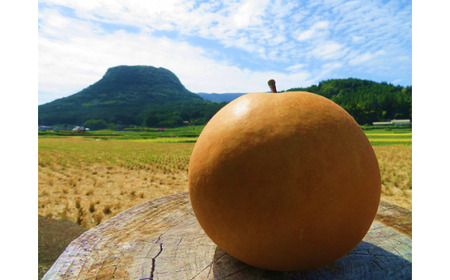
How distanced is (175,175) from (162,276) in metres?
12.8

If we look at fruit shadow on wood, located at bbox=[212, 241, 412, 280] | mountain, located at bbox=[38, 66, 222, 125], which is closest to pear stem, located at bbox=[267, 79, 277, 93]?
fruit shadow on wood, located at bbox=[212, 241, 412, 280]

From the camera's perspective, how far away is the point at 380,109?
91375 millimetres

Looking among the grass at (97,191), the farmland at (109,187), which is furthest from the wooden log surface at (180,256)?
the farmland at (109,187)

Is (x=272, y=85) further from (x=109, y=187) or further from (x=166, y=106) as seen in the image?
(x=166, y=106)

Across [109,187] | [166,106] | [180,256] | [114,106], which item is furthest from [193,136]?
[114,106]

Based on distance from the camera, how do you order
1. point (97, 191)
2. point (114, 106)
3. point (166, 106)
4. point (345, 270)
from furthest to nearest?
1. point (114, 106)
2. point (166, 106)
3. point (97, 191)
4. point (345, 270)

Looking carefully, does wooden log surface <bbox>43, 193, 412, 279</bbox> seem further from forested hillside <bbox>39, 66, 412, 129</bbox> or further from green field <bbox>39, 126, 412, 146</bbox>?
forested hillside <bbox>39, 66, 412, 129</bbox>

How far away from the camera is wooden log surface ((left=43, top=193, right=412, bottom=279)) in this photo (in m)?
2.55

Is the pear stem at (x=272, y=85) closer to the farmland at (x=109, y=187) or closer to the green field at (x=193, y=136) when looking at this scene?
the farmland at (x=109, y=187)

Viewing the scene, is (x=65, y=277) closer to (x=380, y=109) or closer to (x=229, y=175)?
(x=229, y=175)

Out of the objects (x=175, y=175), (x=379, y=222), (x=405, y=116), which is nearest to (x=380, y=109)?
(x=405, y=116)

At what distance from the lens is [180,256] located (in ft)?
9.42

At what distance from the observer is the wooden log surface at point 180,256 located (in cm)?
255

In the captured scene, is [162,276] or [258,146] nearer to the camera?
[258,146]
